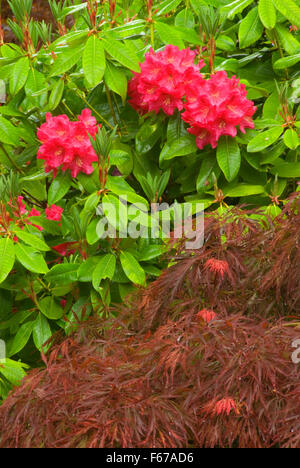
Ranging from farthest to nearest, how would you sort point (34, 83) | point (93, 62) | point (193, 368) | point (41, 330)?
1. point (34, 83)
2. point (41, 330)
3. point (93, 62)
4. point (193, 368)

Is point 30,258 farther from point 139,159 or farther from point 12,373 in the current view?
point 139,159

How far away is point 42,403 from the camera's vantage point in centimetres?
141

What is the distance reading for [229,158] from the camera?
214cm

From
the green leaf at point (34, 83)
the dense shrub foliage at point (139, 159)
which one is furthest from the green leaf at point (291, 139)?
the green leaf at point (34, 83)

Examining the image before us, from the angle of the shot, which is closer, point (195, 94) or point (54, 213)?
point (195, 94)

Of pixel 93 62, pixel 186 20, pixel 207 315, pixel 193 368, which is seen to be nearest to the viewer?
pixel 193 368

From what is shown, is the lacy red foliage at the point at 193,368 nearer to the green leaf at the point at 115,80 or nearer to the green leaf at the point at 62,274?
the green leaf at the point at 62,274

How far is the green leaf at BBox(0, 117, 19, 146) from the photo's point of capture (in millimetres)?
2234

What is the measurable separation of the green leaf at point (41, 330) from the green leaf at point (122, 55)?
2.71ft

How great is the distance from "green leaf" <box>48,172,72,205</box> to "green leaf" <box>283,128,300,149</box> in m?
0.68

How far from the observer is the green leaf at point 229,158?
2.13m

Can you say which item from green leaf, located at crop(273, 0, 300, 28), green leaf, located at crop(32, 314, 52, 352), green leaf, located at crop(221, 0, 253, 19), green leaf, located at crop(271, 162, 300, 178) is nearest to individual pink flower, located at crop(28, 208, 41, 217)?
green leaf, located at crop(32, 314, 52, 352)

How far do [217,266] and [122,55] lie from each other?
0.81 m

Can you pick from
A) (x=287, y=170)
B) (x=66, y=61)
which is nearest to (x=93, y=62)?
(x=66, y=61)
